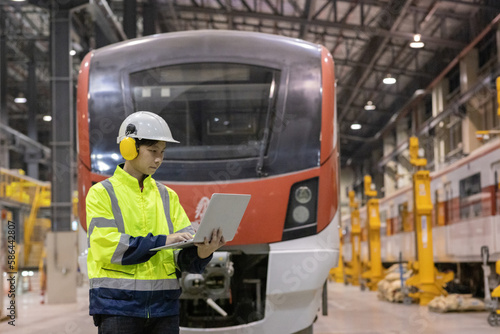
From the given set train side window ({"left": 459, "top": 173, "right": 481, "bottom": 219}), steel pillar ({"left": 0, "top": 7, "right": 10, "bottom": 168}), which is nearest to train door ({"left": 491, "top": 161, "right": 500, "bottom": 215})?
train side window ({"left": 459, "top": 173, "right": 481, "bottom": 219})

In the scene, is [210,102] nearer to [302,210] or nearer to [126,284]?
[302,210]

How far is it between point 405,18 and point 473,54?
230cm

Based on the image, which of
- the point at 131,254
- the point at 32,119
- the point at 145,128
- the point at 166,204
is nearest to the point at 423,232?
the point at 166,204

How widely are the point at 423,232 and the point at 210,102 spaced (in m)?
6.78

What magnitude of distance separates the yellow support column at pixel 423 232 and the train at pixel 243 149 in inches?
243

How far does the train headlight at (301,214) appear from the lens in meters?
5.15

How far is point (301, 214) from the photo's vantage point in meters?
5.17

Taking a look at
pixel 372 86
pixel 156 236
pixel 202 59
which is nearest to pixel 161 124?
pixel 156 236

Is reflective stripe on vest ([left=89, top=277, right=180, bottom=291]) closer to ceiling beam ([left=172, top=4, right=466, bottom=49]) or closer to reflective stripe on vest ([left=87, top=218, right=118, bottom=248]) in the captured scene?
reflective stripe on vest ([left=87, top=218, right=118, bottom=248])

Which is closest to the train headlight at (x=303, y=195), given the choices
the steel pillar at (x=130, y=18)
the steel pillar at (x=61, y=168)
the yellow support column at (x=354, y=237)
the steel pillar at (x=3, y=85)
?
the steel pillar at (x=61, y=168)

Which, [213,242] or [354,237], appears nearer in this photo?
[213,242]

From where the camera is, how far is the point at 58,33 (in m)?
14.4

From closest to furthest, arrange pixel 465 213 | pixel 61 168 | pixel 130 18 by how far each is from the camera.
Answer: pixel 465 213, pixel 61 168, pixel 130 18

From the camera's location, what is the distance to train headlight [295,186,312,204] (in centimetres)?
519
